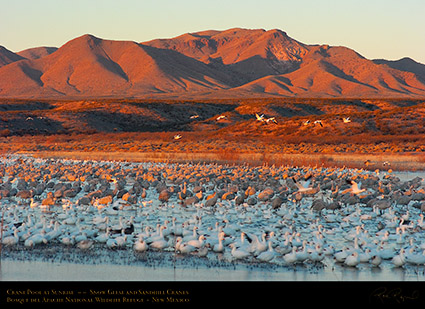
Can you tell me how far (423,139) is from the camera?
47.2 metres

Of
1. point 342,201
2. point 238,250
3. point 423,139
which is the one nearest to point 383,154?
point 423,139

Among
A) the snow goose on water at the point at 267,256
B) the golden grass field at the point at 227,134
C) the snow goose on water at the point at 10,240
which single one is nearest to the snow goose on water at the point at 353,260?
the snow goose on water at the point at 267,256

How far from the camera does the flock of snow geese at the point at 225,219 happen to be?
443 inches

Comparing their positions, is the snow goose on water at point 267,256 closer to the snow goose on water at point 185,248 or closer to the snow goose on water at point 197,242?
the snow goose on water at point 197,242

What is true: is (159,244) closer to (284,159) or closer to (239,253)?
(239,253)

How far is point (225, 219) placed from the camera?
1410cm

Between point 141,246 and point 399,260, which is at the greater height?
point 141,246

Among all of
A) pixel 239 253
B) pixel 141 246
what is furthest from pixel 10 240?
pixel 239 253

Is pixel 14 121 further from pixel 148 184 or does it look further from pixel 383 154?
pixel 148 184
